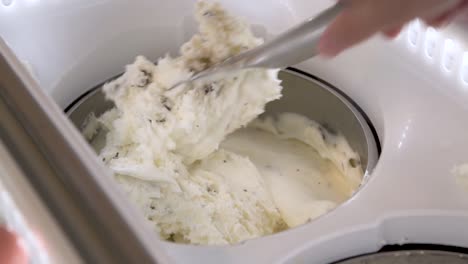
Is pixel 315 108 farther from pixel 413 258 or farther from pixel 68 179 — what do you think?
pixel 68 179

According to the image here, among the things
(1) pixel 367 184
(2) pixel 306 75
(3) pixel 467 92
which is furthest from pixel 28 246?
(2) pixel 306 75

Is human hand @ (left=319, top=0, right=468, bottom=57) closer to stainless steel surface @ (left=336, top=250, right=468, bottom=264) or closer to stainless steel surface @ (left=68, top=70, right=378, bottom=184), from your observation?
stainless steel surface @ (left=336, top=250, right=468, bottom=264)

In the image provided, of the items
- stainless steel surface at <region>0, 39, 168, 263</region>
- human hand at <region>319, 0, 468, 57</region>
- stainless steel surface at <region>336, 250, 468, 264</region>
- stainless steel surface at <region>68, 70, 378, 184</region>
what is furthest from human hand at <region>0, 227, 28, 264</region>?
stainless steel surface at <region>68, 70, 378, 184</region>

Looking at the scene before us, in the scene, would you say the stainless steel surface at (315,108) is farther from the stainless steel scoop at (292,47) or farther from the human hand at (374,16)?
the human hand at (374,16)

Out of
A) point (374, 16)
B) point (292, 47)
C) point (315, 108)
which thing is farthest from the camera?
point (315, 108)

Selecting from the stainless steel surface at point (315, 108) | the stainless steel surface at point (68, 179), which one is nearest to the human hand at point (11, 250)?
the stainless steel surface at point (68, 179)

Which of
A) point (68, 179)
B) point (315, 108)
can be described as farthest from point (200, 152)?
point (68, 179)
